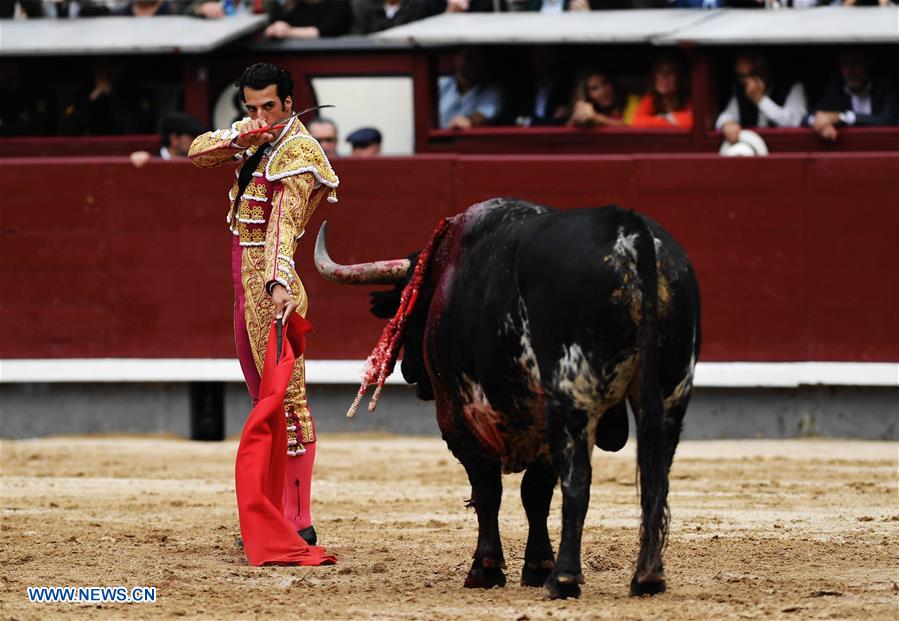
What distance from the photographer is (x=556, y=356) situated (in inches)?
193

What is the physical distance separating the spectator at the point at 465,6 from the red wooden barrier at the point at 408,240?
1747 mm

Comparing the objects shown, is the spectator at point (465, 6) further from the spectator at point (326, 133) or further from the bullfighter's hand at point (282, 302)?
the bullfighter's hand at point (282, 302)

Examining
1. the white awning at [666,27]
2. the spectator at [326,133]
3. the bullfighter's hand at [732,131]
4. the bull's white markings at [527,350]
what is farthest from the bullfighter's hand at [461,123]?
the bull's white markings at [527,350]

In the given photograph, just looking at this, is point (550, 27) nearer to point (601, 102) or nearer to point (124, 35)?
point (601, 102)

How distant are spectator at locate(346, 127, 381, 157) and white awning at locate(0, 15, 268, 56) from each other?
1030 millimetres

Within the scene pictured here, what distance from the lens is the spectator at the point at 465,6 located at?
11.0 meters

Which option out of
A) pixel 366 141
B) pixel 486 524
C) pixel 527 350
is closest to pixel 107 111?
pixel 366 141

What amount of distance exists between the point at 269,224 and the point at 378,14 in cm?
547

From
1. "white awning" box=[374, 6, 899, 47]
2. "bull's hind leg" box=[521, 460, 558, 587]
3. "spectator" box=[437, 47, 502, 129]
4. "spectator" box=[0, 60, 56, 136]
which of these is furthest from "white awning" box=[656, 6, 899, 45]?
"bull's hind leg" box=[521, 460, 558, 587]

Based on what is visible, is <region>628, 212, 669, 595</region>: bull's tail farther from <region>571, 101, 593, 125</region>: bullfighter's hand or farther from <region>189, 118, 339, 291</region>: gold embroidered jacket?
<region>571, 101, 593, 125</region>: bullfighter's hand

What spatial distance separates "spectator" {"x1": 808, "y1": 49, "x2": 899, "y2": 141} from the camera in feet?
31.4

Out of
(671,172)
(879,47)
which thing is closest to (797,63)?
(879,47)

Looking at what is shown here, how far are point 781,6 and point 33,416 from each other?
4.56 metres

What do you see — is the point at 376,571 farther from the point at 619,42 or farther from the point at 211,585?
the point at 619,42
